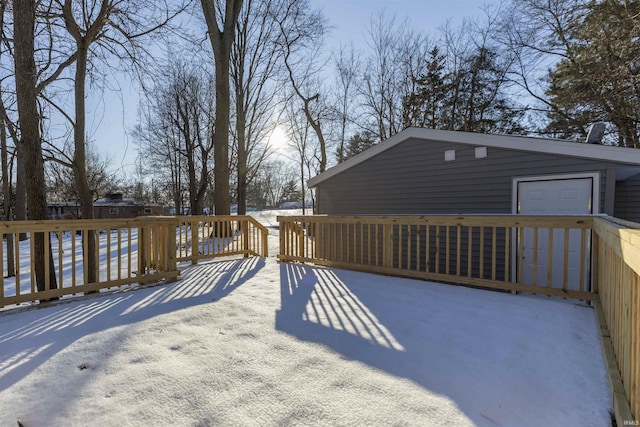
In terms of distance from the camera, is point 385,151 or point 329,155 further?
point 329,155

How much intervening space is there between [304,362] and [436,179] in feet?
17.1

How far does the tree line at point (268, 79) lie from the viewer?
210 inches

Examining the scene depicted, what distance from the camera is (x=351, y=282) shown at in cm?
419

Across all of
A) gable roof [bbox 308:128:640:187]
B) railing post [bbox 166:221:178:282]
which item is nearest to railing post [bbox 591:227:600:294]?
gable roof [bbox 308:128:640:187]

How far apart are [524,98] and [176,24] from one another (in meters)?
14.2

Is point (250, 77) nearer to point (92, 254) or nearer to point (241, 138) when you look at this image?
point (241, 138)

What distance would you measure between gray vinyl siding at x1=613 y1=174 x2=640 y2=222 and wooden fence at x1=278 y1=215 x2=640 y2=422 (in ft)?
2.96

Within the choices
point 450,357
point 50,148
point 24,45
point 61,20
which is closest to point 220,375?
point 450,357

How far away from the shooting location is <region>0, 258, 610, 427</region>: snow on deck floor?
1574 millimetres

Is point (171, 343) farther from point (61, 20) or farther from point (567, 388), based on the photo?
point (61, 20)

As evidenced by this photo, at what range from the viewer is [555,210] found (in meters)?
5.11

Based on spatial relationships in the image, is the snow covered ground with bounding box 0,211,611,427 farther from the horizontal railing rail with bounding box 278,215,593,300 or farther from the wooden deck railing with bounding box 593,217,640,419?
the horizontal railing rail with bounding box 278,215,593,300

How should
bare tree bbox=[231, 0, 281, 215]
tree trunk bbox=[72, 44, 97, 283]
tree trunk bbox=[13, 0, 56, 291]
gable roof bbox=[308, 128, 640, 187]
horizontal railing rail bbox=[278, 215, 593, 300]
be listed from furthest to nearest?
1. bare tree bbox=[231, 0, 281, 215]
2. tree trunk bbox=[72, 44, 97, 283]
3. gable roof bbox=[308, 128, 640, 187]
4. tree trunk bbox=[13, 0, 56, 291]
5. horizontal railing rail bbox=[278, 215, 593, 300]

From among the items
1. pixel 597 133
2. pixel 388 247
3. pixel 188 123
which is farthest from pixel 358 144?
pixel 388 247
